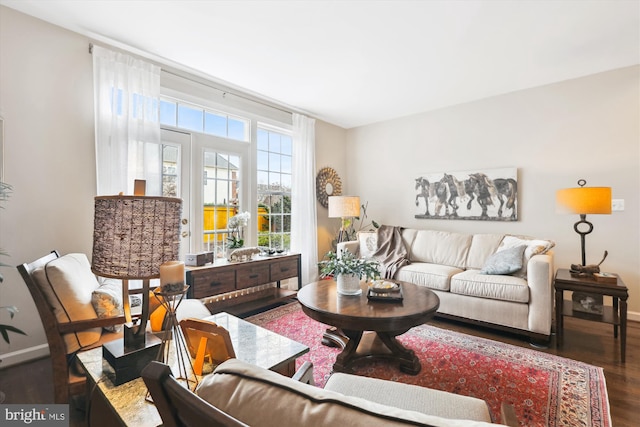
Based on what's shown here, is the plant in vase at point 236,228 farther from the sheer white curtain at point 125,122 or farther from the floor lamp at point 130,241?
the floor lamp at point 130,241

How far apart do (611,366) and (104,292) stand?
3.43 metres

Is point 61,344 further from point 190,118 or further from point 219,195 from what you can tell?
point 190,118

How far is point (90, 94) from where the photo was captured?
252 centimetres

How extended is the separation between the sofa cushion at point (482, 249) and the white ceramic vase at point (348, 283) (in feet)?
6.13

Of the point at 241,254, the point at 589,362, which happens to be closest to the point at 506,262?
the point at 589,362

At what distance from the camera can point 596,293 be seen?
2.42 m

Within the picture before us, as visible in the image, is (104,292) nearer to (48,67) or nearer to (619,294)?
(48,67)

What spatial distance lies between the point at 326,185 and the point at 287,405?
447 centimetres

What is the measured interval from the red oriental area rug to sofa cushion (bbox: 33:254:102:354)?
4.46ft

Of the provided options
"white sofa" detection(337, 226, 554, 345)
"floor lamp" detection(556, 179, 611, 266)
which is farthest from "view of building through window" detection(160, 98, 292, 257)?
"floor lamp" detection(556, 179, 611, 266)

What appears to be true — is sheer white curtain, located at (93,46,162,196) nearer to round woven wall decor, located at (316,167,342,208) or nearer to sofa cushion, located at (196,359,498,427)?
sofa cushion, located at (196,359,498,427)

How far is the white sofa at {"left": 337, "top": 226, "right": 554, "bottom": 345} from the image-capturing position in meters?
2.52

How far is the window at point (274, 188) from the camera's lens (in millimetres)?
4066

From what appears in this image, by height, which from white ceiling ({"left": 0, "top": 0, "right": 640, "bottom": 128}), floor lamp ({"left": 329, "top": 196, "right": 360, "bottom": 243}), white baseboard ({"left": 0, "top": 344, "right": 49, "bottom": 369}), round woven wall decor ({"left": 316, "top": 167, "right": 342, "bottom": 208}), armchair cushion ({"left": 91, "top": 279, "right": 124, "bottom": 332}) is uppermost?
white ceiling ({"left": 0, "top": 0, "right": 640, "bottom": 128})
